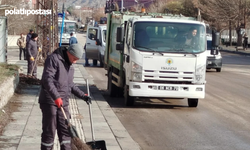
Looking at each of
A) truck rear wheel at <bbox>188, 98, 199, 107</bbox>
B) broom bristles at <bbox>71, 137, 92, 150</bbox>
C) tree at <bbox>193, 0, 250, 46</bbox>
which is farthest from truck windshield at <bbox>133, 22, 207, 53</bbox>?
tree at <bbox>193, 0, 250, 46</bbox>

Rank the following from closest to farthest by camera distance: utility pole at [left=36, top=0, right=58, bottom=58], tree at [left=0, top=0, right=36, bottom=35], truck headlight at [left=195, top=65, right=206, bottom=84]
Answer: truck headlight at [left=195, top=65, right=206, bottom=84] → utility pole at [left=36, top=0, right=58, bottom=58] → tree at [left=0, top=0, right=36, bottom=35]

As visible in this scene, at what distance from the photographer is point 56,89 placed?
6.59 meters

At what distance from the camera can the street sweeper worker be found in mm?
6574

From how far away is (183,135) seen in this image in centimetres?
996

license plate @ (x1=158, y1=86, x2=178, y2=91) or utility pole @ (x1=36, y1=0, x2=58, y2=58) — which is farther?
utility pole @ (x1=36, y1=0, x2=58, y2=58)

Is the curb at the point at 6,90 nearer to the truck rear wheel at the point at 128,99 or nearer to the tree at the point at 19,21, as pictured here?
the truck rear wheel at the point at 128,99

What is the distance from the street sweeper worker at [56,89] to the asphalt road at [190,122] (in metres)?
2.47

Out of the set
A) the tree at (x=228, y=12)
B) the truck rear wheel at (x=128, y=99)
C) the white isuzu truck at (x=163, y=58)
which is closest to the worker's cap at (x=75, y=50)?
the white isuzu truck at (x=163, y=58)

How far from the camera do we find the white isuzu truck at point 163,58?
13.1 m

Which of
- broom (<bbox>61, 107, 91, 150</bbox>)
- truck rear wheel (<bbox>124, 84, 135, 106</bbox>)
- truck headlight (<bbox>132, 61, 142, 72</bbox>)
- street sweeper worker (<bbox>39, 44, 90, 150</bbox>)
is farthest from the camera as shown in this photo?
truck rear wheel (<bbox>124, 84, 135, 106</bbox>)

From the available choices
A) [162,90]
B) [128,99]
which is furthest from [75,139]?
[128,99]

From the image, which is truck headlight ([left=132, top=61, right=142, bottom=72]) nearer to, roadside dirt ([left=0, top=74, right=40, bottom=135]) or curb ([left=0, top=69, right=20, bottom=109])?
roadside dirt ([left=0, top=74, right=40, bottom=135])

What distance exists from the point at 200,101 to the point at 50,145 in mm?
9105

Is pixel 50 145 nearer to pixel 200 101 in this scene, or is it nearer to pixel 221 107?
pixel 221 107
